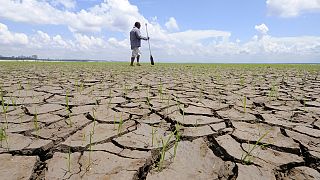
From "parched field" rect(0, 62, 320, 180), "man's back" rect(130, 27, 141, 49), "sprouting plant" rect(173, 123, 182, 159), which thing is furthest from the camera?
"man's back" rect(130, 27, 141, 49)

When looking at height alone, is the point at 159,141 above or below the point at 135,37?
below

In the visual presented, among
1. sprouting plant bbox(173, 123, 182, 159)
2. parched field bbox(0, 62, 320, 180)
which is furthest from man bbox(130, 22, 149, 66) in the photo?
sprouting plant bbox(173, 123, 182, 159)

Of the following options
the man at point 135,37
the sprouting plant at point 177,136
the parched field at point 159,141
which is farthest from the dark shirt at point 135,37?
the sprouting plant at point 177,136

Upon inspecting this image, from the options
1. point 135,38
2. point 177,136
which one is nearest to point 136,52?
point 135,38

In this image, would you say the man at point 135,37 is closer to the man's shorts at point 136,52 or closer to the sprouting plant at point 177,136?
the man's shorts at point 136,52

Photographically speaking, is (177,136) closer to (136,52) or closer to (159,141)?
(159,141)

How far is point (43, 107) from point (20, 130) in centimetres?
70

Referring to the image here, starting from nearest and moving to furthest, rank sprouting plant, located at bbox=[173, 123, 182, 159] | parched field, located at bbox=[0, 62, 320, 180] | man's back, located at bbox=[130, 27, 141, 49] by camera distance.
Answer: parched field, located at bbox=[0, 62, 320, 180]
sprouting plant, located at bbox=[173, 123, 182, 159]
man's back, located at bbox=[130, 27, 141, 49]

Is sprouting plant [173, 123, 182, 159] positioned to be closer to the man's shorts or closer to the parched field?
the parched field

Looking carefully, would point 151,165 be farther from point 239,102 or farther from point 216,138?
point 239,102

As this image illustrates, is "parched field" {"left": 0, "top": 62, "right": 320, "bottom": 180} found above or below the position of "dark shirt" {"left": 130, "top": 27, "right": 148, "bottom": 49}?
below

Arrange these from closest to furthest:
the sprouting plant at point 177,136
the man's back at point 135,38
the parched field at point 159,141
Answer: the parched field at point 159,141 < the sprouting plant at point 177,136 < the man's back at point 135,38

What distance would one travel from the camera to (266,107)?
97.8 inches

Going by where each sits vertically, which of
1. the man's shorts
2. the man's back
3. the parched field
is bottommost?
the parched field
